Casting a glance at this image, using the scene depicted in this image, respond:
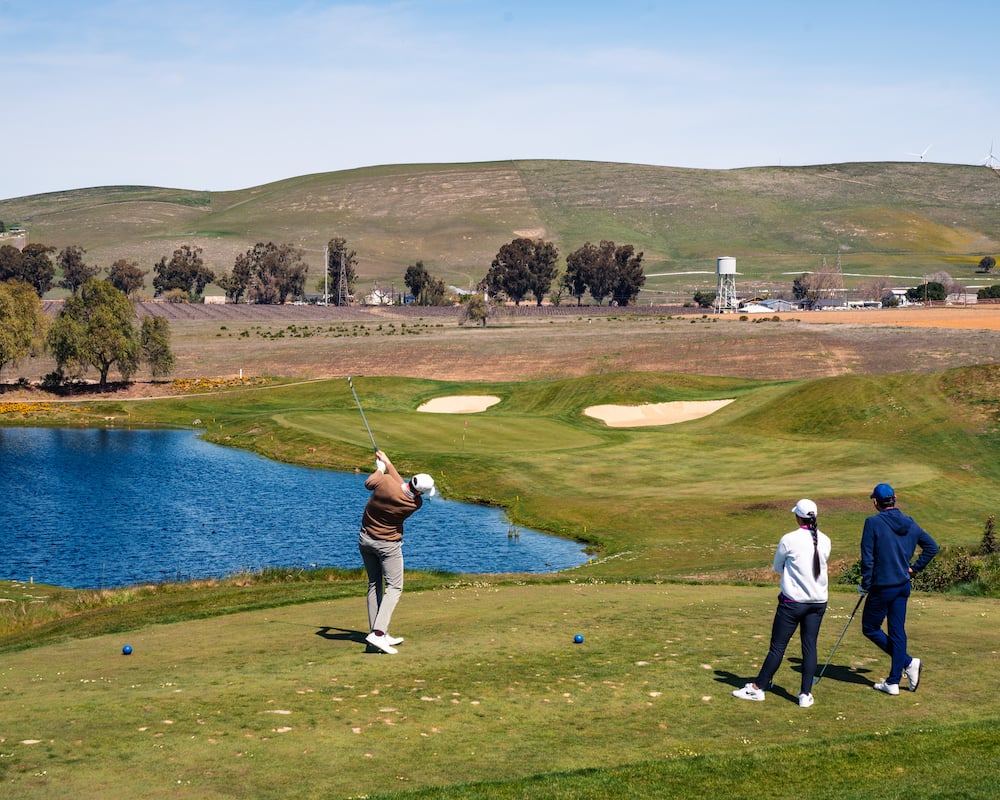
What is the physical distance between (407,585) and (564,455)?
33.6m

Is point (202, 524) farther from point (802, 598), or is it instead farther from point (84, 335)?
point (84, 335)

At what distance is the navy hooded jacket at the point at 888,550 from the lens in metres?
16.9

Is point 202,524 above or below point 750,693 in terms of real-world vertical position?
below

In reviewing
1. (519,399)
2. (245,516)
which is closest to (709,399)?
(519,399)

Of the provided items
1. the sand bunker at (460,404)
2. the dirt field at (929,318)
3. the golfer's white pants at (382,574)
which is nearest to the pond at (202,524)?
the sand bunker at (460,404)

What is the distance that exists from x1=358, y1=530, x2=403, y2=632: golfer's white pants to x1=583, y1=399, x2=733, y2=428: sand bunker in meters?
55.4

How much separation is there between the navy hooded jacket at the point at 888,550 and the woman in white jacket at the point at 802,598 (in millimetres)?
1252

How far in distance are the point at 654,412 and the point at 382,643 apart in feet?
194

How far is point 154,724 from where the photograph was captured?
1469cm

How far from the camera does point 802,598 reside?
1594 centimetres

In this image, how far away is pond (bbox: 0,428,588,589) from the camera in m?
43.9

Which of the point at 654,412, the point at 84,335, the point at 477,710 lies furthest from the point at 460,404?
the point at 477,710

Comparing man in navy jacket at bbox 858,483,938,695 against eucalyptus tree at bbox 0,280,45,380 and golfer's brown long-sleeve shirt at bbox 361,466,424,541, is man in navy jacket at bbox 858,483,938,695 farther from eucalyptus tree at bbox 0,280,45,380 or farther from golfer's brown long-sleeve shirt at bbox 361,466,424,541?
eucalyptus tree at bbox 0,280,45,380

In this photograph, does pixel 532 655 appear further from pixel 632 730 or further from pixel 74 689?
pixel 74 689
